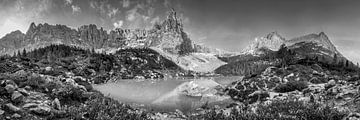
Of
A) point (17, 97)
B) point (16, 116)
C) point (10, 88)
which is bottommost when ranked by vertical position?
point (16, 116)

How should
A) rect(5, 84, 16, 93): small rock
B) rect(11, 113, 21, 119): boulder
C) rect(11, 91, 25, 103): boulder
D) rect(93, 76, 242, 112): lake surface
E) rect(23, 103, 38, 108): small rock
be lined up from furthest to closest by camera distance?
rect(93, 76, 242, 112): lake surface < rect(5, 84, 16, 93): small rock < rect(11, 91, 25, 103): boulder < rect(23, 103, 38, 108): small rock < rect(11, 113, 21, 119): boulder

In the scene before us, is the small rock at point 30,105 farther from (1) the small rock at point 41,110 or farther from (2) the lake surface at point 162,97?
(2) the lake surface at point 162,97

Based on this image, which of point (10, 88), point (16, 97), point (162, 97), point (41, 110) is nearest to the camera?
point (41, 110)

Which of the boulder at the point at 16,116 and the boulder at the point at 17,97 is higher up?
the boulder at the point at 17,97

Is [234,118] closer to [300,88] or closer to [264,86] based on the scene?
[300,88]

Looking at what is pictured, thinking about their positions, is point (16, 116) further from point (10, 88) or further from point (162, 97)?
point (162, 97)

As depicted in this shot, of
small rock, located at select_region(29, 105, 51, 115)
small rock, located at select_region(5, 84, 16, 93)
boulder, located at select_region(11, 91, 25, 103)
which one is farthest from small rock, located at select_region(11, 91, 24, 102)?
small rock, located at select_region(29, 105, 51, 115)

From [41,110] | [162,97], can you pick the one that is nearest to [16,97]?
[41,110]

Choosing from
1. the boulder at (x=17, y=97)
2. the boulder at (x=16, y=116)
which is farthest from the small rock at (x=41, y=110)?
the boulder at (x=17, y=97)

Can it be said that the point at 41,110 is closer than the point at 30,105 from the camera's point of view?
Yes

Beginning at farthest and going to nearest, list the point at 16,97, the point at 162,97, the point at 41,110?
the point at 162,97, the point at 16,97, the point at 41,110

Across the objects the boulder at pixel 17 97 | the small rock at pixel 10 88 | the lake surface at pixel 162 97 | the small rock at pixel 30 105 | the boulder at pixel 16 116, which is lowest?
the lake surface at pixel 162 97

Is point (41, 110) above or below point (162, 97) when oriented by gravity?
above

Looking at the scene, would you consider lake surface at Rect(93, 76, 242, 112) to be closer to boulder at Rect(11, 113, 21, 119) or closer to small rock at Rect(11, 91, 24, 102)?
small rock at Rect(11, 91, 24, 102)
